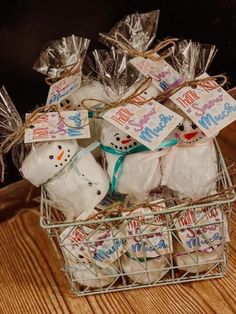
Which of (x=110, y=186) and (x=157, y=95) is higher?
(x=157, y=95)

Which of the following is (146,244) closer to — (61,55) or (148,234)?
(148,234)

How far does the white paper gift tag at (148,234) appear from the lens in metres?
0.92

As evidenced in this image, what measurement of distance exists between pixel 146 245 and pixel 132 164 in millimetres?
140

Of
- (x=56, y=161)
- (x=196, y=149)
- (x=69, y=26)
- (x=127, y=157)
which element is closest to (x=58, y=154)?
(x=56, y=161)

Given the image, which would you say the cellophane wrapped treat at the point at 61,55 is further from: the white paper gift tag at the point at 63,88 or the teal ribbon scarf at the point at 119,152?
the teal ribbon scarf at the point at 119,152

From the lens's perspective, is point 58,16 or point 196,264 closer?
point 196,264

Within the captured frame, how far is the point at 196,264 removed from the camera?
99 centimetres

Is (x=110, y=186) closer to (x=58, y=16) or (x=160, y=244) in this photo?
(x=160, y=244)

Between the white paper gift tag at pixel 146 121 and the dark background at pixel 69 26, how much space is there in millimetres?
338

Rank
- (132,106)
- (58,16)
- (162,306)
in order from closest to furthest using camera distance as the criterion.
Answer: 1. (132,106)
2. (162,306)
3. (58,16)

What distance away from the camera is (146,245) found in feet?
3.12

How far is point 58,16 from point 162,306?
23.4 inches

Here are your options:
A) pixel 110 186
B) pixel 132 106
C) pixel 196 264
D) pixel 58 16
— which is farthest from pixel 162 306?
pixel 58 16

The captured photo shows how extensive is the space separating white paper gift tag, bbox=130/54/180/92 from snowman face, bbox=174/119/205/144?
0.26 ft
